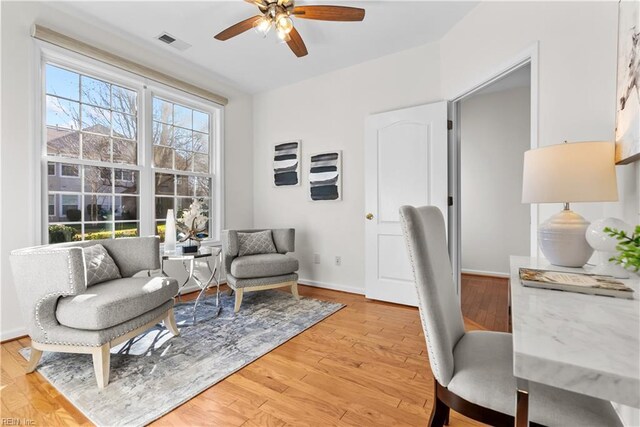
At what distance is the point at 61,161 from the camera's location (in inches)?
97.0

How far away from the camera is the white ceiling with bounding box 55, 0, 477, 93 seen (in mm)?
2395

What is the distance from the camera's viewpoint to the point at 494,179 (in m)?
4.21

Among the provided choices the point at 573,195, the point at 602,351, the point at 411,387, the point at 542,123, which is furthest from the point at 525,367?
the point at 542,123

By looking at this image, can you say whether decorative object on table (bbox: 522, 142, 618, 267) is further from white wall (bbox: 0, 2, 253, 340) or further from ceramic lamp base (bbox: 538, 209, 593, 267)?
white wall (bbox: 0, 2, 253, 340)

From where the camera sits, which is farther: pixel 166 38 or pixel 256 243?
pixel 256 243

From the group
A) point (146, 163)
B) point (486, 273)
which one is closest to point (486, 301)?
point (486, 273)

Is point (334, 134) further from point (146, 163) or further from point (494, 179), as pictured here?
point (494, 179)

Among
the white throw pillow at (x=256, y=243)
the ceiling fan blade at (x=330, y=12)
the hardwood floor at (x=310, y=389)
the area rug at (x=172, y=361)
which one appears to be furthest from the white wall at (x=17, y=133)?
the ceiling fan blade at (x=330, y=12)

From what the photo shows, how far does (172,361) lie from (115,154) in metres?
2.09

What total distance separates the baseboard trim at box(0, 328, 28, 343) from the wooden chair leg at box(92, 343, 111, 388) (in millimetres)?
1196

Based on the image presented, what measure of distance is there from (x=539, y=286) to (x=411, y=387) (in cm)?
107

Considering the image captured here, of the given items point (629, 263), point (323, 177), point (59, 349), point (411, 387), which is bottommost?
point (411, 387)

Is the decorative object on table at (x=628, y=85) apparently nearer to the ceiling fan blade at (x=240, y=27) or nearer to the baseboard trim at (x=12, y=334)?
the ceiling fan blade at (x=240, y=27)

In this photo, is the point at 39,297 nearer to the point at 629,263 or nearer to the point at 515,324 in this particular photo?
the point at 515,324
